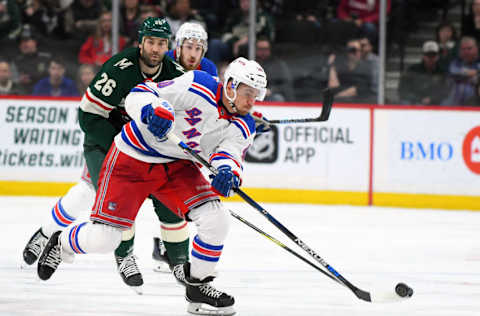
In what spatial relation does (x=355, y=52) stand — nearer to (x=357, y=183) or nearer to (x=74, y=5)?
(x=357, y=183)

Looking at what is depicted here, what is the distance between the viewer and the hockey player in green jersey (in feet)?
11.7

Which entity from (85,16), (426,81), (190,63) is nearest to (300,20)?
(426,81)

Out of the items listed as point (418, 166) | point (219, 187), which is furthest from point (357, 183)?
point (219, 187)

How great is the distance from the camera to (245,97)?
3.06 meters

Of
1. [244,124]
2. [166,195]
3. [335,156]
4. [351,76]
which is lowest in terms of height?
[335,156]

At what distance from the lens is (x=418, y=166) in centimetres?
641

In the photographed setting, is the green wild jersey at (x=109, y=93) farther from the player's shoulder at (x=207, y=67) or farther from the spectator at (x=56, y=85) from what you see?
the spectator at (x=56, y=85)

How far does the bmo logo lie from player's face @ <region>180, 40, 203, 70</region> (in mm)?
2965

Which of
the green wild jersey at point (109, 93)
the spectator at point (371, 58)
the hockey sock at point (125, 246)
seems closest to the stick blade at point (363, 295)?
the hockey sock at point (125, 246)

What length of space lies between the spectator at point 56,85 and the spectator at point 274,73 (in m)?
1.53

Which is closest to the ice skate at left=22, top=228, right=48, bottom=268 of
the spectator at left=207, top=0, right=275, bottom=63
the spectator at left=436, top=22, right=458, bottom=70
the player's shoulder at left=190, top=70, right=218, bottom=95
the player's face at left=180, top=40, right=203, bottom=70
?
the player's face at left=180, top=40, right=203, bottom=70

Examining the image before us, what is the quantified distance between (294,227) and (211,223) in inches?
93.1

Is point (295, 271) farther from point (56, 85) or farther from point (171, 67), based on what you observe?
point (56, 85)

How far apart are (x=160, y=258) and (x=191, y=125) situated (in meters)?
1.11
